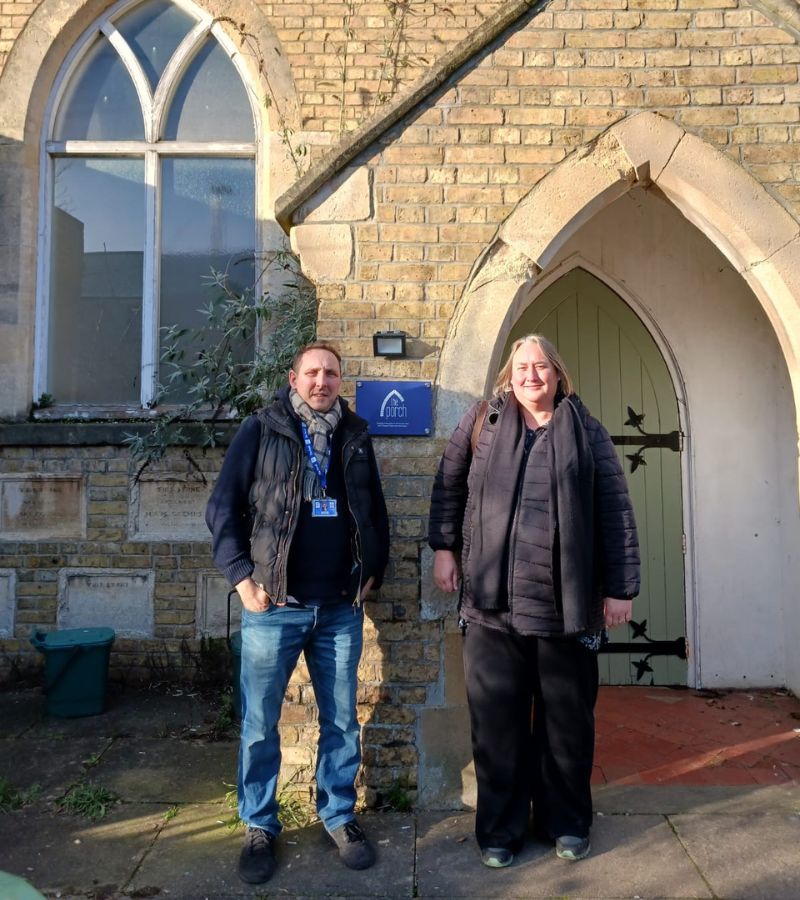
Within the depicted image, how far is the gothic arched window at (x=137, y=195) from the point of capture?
566cm

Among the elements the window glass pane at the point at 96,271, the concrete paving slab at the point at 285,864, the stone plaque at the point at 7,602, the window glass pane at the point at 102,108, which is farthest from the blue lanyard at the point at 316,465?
the window glass pane at the point at 102,108

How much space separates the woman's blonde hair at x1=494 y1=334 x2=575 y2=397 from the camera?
297cm

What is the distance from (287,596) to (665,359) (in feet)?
11.4

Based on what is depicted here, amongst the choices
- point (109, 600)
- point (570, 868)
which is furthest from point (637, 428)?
point (109, 600)

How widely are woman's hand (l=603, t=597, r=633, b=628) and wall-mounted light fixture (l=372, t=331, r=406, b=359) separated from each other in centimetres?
148

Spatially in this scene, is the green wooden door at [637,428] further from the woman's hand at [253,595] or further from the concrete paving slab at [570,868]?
the woman's hand at [253,595]

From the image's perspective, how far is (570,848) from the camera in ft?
9.52

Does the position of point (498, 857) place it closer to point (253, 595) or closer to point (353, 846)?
point (353, 846)

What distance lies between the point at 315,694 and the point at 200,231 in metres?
4.03

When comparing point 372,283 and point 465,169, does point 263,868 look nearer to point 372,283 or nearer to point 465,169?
point 372,283

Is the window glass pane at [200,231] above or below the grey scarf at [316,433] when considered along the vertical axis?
above

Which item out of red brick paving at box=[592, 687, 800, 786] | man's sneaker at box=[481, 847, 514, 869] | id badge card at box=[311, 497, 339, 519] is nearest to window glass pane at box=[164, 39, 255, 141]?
id badge card at box=[311, 497, 339, 519]

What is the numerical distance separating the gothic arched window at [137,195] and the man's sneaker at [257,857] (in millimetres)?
3620

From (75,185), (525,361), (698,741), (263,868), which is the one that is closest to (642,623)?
(698,741)
